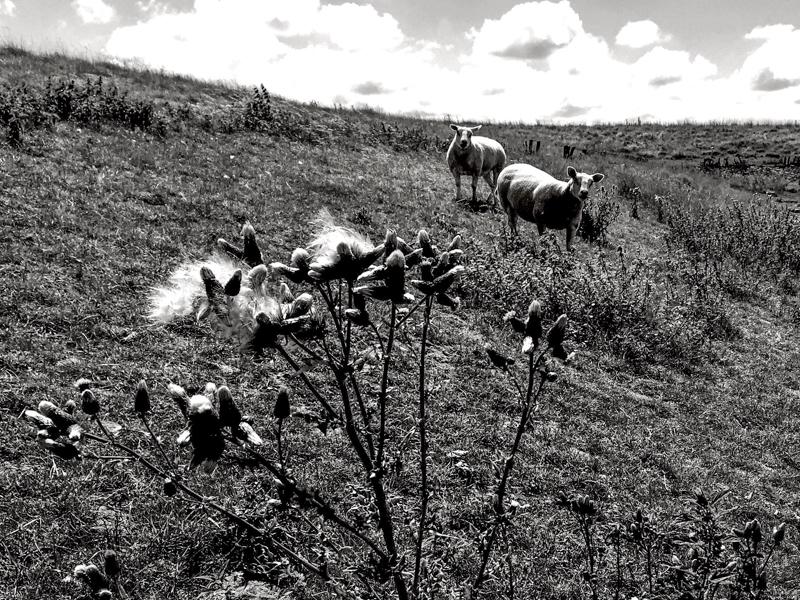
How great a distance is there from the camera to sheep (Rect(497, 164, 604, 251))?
9.23 meters

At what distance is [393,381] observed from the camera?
5.12m

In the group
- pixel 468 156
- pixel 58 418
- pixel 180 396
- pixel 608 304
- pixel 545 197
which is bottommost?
pixel 608 304

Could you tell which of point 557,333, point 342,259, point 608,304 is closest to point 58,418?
point 342,259

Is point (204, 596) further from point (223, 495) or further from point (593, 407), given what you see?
point (593, 407)

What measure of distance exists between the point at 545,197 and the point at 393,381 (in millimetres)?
5837

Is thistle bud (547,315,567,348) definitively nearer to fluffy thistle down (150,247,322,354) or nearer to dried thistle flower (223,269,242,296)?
fluffy thistle down (150,247,322,354)

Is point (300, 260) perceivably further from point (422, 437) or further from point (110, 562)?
point (110, 562)

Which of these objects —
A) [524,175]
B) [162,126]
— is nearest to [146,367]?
[524,175]

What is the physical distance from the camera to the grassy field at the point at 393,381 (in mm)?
2900

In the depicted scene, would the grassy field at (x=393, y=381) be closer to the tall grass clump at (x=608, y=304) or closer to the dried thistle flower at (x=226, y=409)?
the tall grass clump at (x=608, y=304)

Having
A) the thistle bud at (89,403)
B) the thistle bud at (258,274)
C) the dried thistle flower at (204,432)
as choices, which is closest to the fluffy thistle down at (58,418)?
the thistle bud at (89,403)

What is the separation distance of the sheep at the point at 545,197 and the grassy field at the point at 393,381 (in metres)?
0.41

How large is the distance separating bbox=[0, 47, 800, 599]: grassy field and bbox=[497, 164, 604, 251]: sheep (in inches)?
16.2

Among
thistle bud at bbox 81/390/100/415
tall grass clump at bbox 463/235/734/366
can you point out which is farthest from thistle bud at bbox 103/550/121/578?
tall grass clump at bbox 463/235/734/366
